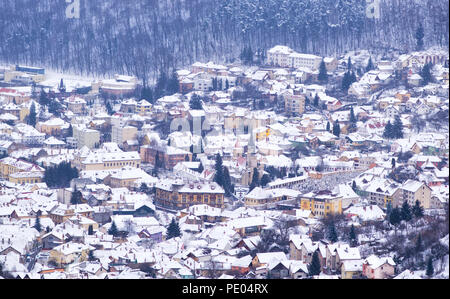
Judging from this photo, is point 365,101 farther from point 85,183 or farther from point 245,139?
point 85,183

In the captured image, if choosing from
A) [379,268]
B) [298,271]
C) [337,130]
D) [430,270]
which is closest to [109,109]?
[337,130]

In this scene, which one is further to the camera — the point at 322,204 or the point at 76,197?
the point at 76,197

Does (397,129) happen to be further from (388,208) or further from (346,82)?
(388,208)

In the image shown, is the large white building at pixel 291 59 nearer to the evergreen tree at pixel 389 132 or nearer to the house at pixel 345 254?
the evergreen tree at pixel 389 132

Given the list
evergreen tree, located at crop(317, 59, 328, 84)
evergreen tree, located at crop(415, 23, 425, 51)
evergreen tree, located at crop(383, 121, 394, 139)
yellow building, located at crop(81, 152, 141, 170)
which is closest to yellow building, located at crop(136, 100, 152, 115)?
yellow building, located at crop(81, 152, 141, 170)

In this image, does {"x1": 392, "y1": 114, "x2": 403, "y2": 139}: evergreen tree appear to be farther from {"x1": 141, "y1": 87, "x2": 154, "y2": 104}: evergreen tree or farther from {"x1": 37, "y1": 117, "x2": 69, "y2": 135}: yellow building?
{"x1": 37, "y1": 117, "x2": 69, "y2": 135}: yellow building

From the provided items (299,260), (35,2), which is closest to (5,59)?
(35,2)
